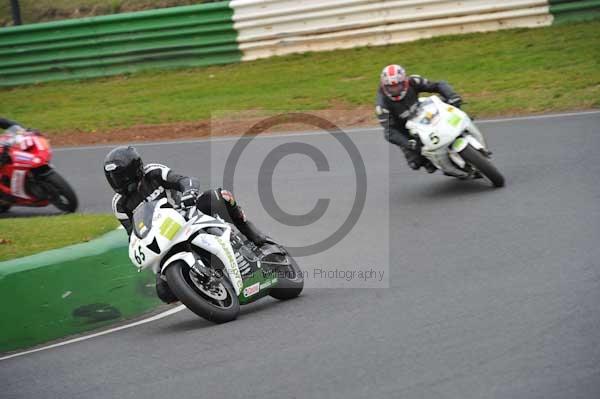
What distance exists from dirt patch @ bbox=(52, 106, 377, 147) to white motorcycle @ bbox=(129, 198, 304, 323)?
7.53 meters

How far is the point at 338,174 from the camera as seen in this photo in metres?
12.1

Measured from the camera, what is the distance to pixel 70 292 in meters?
7.61

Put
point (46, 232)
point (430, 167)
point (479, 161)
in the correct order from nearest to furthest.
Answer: point (46, 232), point (479, 161), point (430, 167)

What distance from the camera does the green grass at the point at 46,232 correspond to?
861 cm

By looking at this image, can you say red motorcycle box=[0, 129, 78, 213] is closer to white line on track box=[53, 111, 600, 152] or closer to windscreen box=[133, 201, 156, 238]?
white line on track box=[53, 111, 600, 152]

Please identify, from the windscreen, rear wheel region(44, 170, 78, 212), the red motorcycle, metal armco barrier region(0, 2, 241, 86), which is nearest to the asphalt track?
the windscreen

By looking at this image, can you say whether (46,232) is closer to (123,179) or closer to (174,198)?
(174,198)

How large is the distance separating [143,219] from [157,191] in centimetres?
72

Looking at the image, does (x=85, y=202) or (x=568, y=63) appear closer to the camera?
(x=85, y=202)

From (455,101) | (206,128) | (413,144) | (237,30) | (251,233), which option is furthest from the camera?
(237,30)

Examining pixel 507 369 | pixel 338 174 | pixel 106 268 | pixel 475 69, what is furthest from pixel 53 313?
pixel 475 69

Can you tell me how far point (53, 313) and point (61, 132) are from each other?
9.95 metres

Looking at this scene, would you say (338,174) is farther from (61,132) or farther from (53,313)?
(61,132)

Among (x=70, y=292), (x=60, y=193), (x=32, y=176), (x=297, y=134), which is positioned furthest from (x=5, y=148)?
(x=70, y=292)
